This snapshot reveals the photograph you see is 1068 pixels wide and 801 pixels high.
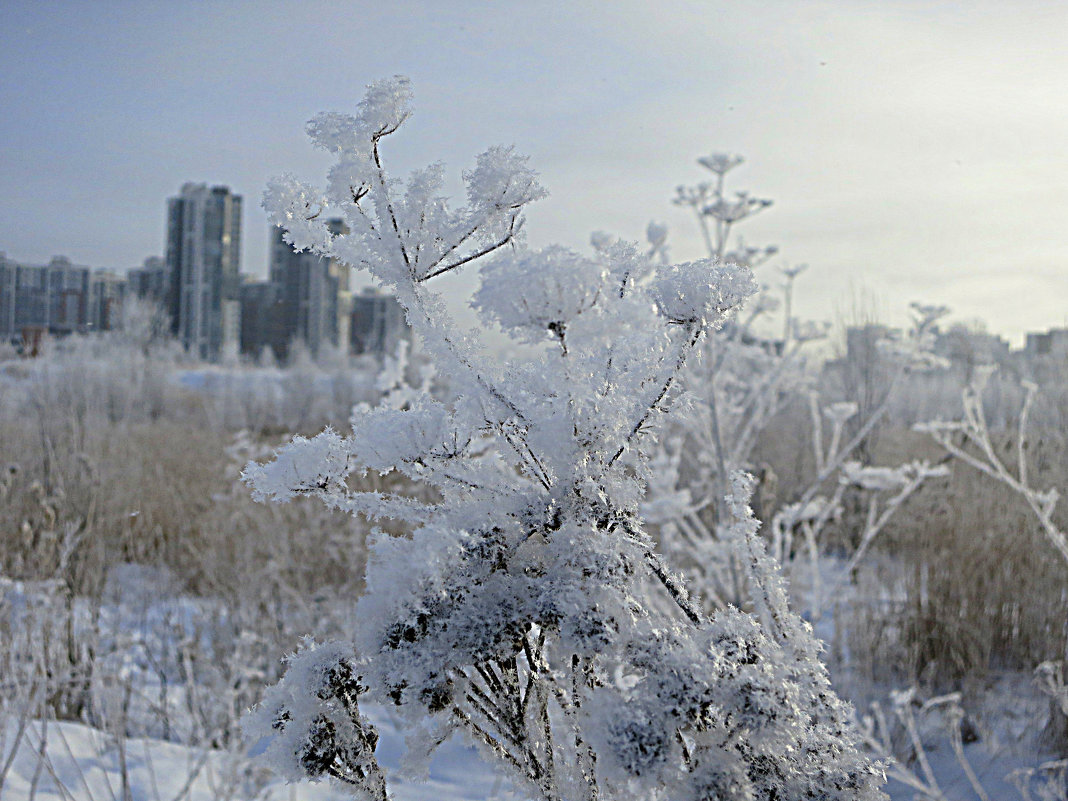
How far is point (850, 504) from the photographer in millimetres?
7270

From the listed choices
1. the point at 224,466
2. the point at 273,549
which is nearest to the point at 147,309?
the point at 224,466

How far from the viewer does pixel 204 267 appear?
133 ft

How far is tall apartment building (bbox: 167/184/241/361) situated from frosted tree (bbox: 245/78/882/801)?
40.2 metres

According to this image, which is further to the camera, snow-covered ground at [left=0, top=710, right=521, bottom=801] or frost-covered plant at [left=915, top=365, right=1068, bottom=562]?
frost-covered plant at [left=915, top=365, right=1068, bottom=562]

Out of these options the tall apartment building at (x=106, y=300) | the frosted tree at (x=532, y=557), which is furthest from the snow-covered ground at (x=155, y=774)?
the tall apartment building at (x=106, y=300)

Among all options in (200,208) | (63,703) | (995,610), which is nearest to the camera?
(63,703)

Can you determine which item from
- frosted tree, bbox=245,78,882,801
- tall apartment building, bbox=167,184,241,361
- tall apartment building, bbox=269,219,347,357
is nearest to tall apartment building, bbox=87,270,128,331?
tall apartment building, bbox=167,184,241,361

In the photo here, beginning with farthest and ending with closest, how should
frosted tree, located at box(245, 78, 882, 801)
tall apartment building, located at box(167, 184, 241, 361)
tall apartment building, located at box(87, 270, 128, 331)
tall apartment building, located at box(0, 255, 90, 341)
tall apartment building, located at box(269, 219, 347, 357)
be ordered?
1. tall apartment building, located at box(269, 219, 347, 357)
2. tall apartment building, located at box(167, 184, 241, 361)
3. tall apartment building, located at box(87, 270, 128, 331)
4. tall apartment building, located at box(0, 255, 90, 341)
5. frosted tree, located at box(245, 78, 882, 801)

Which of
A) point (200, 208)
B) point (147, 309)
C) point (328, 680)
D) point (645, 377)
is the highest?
point (200, 208)

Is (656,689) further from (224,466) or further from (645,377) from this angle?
(224,466)

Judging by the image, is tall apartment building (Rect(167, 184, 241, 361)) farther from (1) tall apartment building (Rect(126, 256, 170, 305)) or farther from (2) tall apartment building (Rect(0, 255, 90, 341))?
(2) tall apartment building (Rect(0, 255, 90, 341))

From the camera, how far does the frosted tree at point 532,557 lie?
419 millimetres

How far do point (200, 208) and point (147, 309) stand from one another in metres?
20.7

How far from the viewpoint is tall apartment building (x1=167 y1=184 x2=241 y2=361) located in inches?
1537
